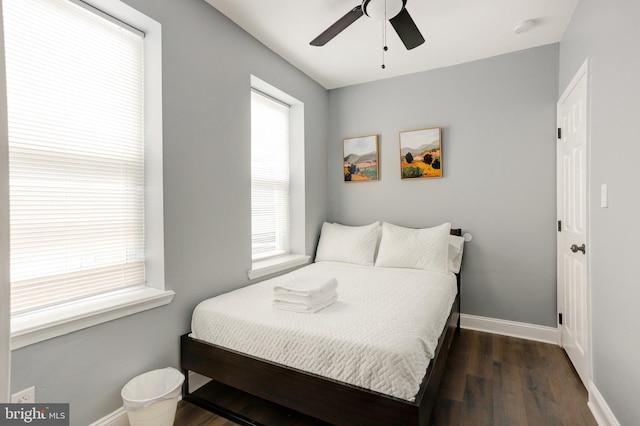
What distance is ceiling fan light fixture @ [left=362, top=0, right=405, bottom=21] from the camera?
1684 millimetres

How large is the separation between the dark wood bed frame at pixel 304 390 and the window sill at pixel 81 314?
364 millimetres

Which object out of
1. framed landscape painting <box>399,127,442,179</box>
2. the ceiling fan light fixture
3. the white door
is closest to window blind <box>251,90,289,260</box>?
framed landscape painting <box>399,127,442,179</box>

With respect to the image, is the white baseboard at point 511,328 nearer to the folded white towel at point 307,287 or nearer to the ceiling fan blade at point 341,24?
the folded white towel at point 307,287

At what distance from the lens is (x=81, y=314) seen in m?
1.45

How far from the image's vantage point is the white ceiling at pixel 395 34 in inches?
85.0

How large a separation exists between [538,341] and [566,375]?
→ 604 millimetres

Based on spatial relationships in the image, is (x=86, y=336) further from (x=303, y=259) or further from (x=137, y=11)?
(x=303, y=259)

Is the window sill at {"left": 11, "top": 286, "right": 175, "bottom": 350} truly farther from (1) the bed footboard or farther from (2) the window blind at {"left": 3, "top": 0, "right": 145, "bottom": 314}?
(1) the bed footboard

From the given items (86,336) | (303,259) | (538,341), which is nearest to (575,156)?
(538,341)

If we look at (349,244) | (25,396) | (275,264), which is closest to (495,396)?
(349,244)

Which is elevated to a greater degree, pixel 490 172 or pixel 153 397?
pixel 490 172

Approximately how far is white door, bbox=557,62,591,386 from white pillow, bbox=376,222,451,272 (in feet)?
2.88

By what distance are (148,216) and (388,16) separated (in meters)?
1.86

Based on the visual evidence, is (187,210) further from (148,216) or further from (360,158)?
(360,158)
